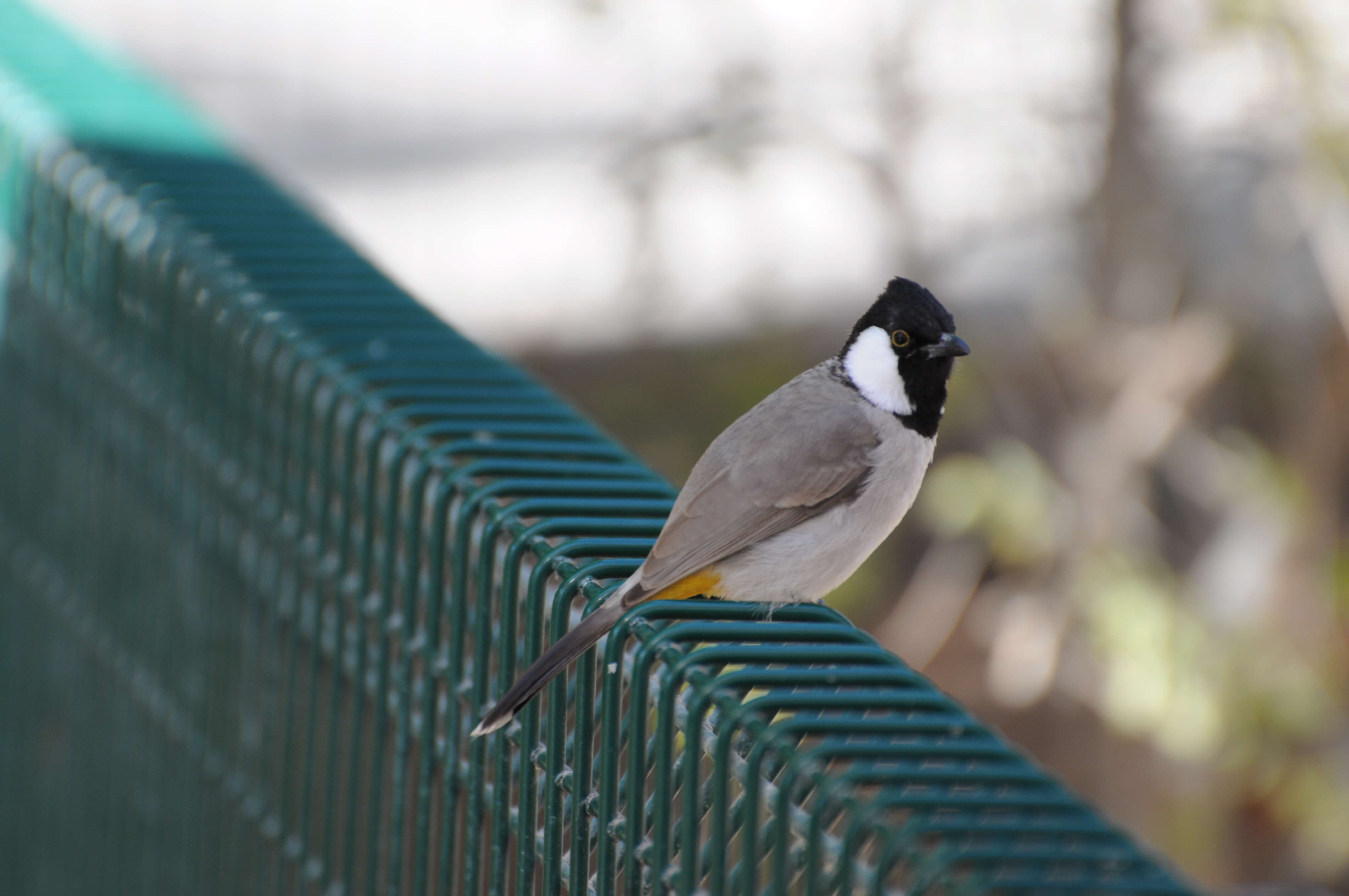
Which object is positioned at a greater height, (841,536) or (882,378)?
(882,378)

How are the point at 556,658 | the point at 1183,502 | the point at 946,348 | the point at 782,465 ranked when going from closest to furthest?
the point at 556,658 < the point at 782,465 < the point at 946,348 < the point at 1183,502

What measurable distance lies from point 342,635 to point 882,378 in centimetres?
101

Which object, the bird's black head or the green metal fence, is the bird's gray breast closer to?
the bird's black head

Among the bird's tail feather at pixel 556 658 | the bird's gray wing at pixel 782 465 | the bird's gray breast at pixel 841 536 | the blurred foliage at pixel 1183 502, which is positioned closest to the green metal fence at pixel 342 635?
the bird's tail feather at pixel 556 658

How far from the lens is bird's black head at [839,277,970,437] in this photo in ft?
9.37

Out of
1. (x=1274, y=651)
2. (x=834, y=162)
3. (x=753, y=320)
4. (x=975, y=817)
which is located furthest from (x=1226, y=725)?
(x=975, y=817)

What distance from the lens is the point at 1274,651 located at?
17.5 ft

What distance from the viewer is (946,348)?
285cm

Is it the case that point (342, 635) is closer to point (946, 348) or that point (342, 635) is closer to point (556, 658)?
point (556, 658)

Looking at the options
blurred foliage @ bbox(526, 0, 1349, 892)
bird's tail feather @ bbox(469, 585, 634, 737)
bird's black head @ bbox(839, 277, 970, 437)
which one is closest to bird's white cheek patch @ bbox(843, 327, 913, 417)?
bird's black head @ bbox(839, 277, 970, 437)

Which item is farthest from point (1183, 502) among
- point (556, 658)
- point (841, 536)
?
point (556, 658)

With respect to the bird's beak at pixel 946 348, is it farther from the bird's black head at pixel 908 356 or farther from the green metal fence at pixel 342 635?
the green metal fence at pixel 342 635

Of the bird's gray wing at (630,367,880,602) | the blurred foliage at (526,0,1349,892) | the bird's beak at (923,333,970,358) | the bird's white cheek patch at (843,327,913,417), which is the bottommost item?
the blurred foliage at (526,0,1349,892)

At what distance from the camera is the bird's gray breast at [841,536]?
2.58 m
